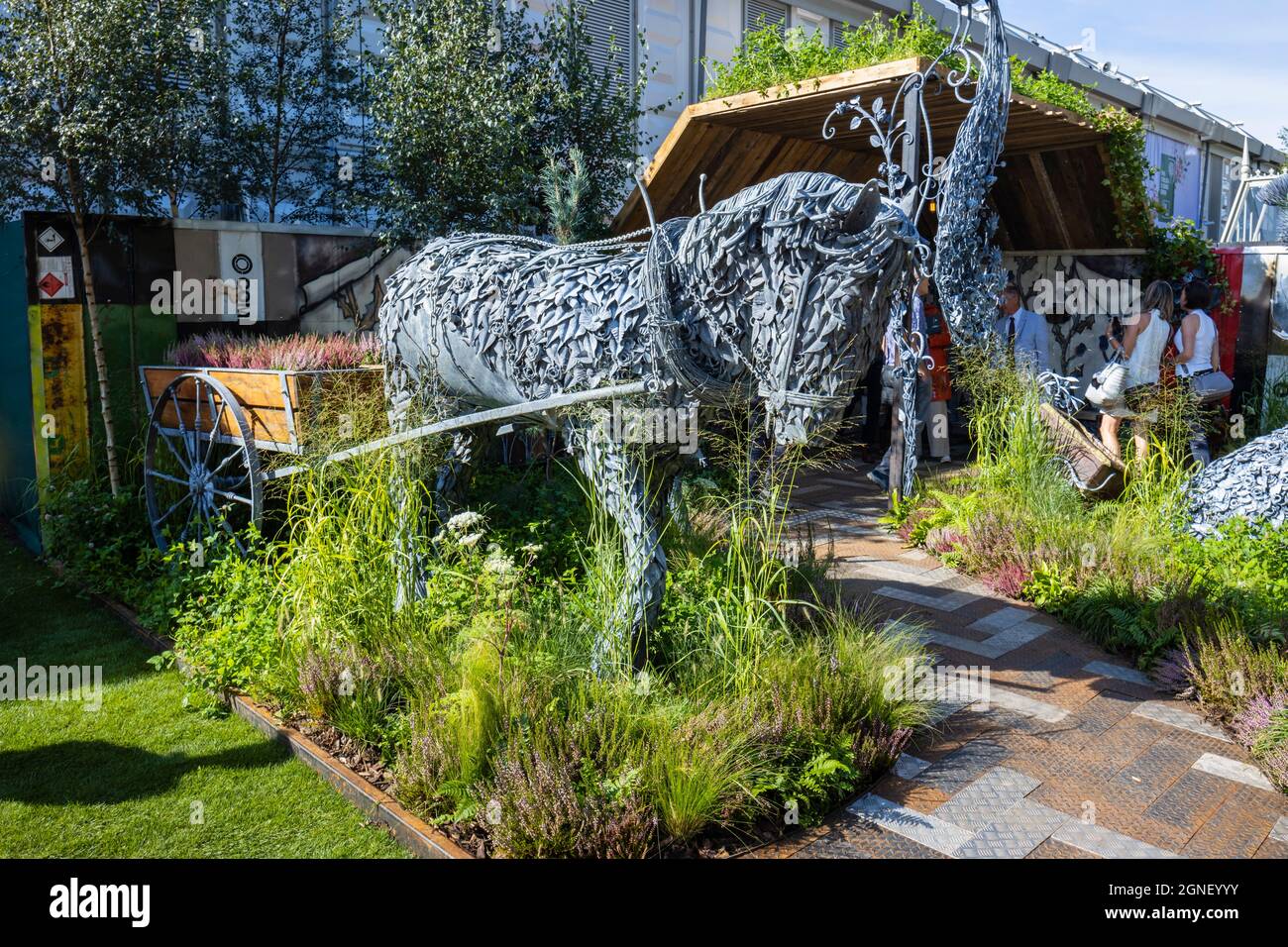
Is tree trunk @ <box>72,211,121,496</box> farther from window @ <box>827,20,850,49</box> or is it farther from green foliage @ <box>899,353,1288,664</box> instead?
window @ <box>827,20,850,49</box>

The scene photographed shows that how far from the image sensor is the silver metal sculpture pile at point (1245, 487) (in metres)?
5.85

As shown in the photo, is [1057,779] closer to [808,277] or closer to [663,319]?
[808,277]

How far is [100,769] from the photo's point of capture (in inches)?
156

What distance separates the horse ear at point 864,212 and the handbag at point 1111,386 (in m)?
5.23

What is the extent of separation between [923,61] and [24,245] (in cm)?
659

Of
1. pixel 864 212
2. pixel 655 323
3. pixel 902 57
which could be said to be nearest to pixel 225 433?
pixel 655 323

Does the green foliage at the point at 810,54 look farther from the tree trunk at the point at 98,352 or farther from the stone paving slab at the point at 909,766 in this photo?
the stone paving slab at the point at 909,766

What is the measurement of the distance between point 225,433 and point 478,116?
144 inches

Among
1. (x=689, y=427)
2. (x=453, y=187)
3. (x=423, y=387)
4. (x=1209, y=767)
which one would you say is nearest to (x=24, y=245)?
(x=453, y=187)

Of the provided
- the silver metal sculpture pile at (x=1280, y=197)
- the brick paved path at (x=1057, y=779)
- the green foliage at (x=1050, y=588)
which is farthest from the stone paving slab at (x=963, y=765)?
the silver metal sculpture pile at (x=1280, y=197)

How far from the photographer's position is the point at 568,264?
151 inches

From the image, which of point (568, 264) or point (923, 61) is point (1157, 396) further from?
point (568, 264)

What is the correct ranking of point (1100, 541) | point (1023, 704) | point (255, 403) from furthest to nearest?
point (1100, 541) < point (255, 403) < point (1023, 704)

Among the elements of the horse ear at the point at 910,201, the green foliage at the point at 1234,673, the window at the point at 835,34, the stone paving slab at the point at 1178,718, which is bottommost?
the stone paving slab at the point at 1178,718
